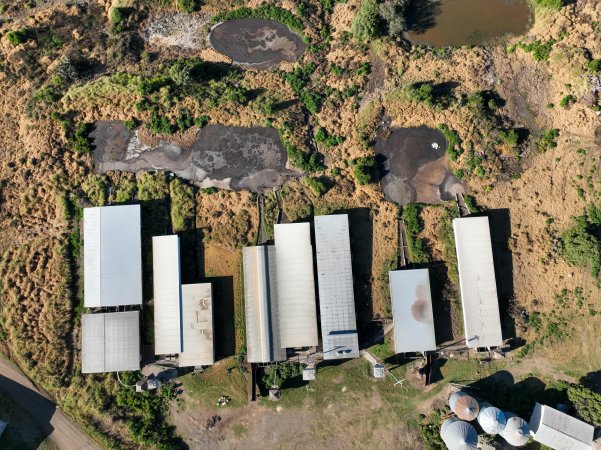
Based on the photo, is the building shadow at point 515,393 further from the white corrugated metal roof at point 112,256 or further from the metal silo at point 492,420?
the white corrugated metal roof at point 112,256

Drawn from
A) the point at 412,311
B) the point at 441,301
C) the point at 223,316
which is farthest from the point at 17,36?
the point at 441,301

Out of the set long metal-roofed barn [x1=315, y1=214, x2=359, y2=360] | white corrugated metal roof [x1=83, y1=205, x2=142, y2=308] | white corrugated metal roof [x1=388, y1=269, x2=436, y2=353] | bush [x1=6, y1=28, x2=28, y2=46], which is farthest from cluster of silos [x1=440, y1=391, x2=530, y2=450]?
bush [x1=6, y1=28, x2=28, y2=46]

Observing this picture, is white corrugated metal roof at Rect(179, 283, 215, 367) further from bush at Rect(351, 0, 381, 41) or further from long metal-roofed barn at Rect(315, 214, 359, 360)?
bush at Rect(351, 0, 381, 41)

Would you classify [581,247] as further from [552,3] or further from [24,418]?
[24,418]

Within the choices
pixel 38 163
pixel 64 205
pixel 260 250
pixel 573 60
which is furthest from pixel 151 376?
pixel 573 60

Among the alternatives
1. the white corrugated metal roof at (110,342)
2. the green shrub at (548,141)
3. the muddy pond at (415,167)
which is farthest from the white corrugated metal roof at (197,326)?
the green shrub at (548,141)

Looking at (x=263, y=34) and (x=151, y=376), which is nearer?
(x=151, y=376)

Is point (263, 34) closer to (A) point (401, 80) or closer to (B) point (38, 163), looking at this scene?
(A) point (401, 80)
